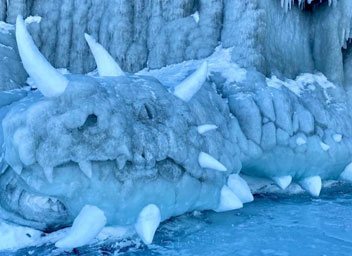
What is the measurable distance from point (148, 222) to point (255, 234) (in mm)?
836

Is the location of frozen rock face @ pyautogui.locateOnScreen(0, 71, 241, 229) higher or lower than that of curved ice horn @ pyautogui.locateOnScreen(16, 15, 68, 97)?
lower

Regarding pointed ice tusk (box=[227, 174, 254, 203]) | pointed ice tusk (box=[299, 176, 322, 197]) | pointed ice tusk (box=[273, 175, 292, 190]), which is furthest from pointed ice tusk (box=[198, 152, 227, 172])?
pointed ice tusk (box=[299, 176, 322, 197])

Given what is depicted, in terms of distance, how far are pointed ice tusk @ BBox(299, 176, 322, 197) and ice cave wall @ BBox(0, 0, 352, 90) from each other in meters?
1.24

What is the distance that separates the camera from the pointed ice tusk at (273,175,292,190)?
4066 mm

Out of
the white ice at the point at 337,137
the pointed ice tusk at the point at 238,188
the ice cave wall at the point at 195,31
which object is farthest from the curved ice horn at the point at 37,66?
the white ice at the point at 337,137

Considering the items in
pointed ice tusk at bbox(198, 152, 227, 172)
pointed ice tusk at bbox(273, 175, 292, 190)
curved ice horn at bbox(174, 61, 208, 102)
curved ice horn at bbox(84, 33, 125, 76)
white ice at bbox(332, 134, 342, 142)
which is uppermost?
curved ice horn at bbox(84, 33, 125, 76)

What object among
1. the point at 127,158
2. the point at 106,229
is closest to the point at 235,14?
the point at 127,158

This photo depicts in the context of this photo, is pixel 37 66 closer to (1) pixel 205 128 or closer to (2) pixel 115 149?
(2) pixel 115 149

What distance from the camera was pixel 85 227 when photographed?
7.96ft

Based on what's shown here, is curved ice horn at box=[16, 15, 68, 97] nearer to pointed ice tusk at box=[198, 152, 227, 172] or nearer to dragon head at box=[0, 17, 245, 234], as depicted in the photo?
dragon head at box=[0, 17, 245, 234]

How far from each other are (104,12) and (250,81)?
7.75ft

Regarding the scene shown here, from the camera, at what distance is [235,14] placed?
4.66 metres

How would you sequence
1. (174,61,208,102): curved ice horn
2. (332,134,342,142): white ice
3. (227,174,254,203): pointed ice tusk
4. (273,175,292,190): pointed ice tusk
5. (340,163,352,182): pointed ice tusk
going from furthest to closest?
(340,163,352,182): pointed ice tusk
(332,134,342,142): white ice
(273,175,292,190): pointed ice tusk
(227,174,254,203): pointed ice tusk
(174,61,208,102): curved ice horn

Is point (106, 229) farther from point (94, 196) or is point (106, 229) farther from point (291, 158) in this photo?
point (291, 158)
